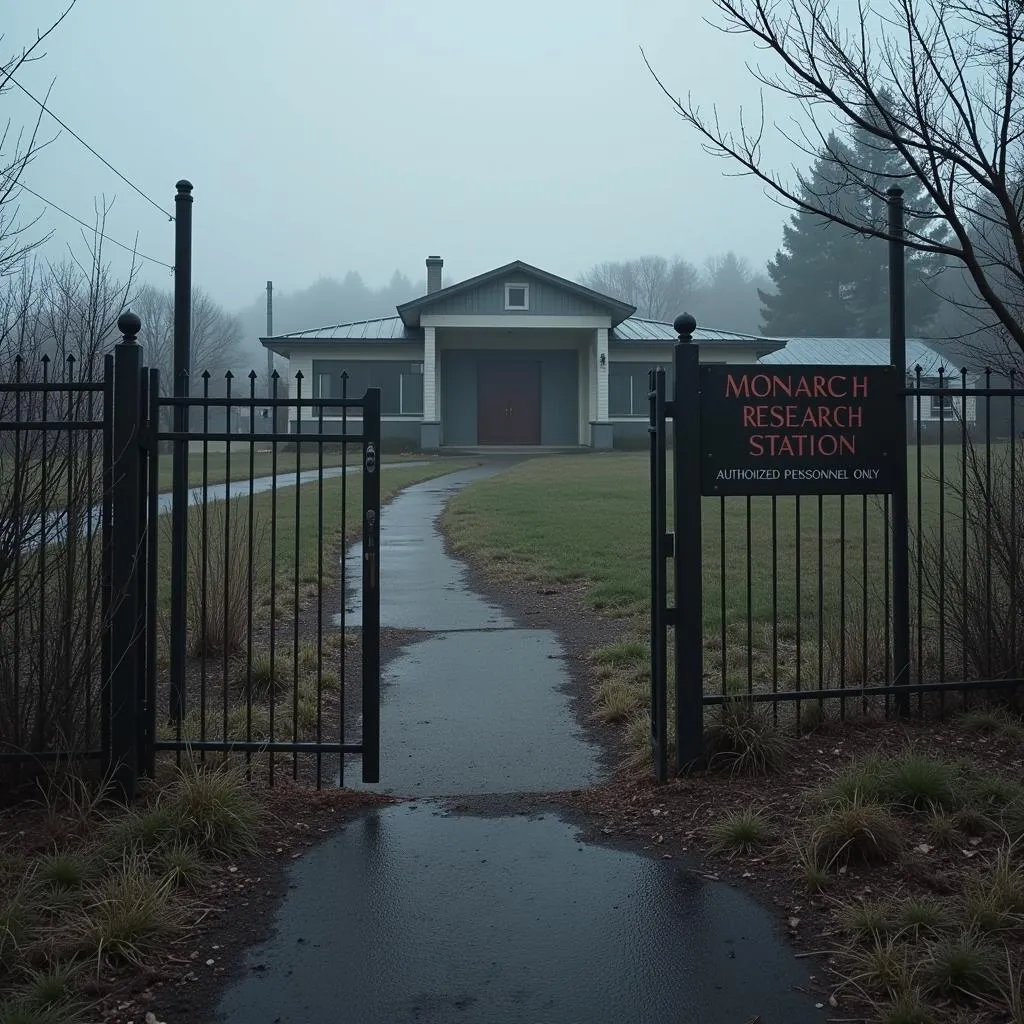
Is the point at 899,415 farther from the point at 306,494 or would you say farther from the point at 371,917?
the point at 306,494

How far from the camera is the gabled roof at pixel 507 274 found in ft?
129

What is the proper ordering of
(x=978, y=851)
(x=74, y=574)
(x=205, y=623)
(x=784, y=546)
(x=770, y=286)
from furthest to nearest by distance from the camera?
(x=770, y=286) → (x=784, y=546) → (x=205, y=623) → (x=74, y=574) → (x=978, y=851)

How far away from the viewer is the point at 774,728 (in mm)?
5828

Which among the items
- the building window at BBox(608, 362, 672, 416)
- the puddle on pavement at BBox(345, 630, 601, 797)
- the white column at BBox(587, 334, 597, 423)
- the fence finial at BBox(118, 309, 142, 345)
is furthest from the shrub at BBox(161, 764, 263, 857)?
the building window at BBox(608, 362, 672, 416)

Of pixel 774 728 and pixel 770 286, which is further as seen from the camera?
pixel 770 286

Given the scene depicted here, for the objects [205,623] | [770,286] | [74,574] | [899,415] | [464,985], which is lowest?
[464,985]

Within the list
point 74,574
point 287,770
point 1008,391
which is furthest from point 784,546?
point 74,574

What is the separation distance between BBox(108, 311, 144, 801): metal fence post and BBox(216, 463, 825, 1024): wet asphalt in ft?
3.52

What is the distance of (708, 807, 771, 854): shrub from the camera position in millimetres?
4723

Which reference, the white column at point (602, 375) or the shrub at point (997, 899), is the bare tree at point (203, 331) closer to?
the white column at point (602, 375)

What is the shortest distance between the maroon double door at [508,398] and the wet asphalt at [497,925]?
1494 inches

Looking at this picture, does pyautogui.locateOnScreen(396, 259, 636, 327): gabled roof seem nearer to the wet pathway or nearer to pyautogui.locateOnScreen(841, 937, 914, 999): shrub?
the wet pathway

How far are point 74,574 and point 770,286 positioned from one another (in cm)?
10056

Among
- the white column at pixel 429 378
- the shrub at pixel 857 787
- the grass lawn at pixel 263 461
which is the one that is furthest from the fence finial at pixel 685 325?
the white column at pixel 429 378
